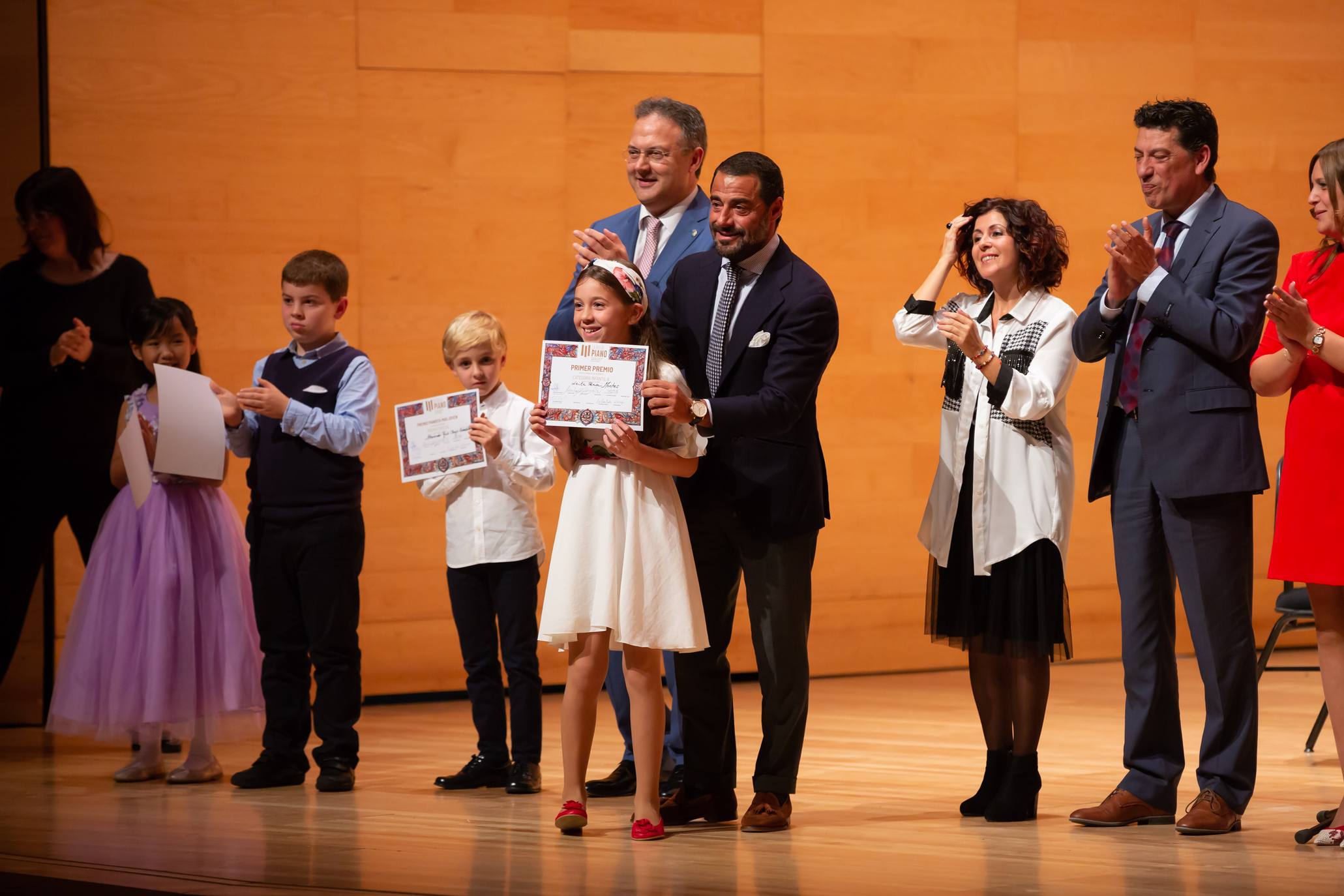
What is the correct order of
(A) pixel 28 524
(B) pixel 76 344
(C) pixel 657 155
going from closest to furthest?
(C) pixel 657 155 < (B) pixel 76 344 < (A) pixel 28 524

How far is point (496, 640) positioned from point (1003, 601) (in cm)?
148

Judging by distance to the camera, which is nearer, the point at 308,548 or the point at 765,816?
the point at 765,816

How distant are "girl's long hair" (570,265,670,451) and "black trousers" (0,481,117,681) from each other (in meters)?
2.22

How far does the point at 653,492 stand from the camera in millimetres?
3879

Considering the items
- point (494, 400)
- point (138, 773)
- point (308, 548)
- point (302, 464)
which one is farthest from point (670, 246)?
point (138, 773)

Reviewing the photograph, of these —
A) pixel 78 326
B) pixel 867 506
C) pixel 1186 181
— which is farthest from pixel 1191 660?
pixel 78 326

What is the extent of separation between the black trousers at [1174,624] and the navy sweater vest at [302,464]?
83.9 inches

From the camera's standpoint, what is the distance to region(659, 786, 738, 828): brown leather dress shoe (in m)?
4.09

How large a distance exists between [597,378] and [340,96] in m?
3.05

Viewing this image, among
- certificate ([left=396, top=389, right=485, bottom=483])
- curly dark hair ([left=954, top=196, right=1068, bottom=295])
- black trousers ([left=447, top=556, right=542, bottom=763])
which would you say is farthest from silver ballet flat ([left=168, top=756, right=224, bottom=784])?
curly dark hair ([left=954, top=196, right=1068, bottom=295])

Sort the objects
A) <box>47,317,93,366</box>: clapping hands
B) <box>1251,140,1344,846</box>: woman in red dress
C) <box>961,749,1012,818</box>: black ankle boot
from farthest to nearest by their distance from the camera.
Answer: <box>47,317,93,366</box>: clapping hands < <box>961,749,1012,818</box>: black ankle boot < <box>1251,140,1344,846</box>: woman in red dress

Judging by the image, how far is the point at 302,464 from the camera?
4734 millimetres

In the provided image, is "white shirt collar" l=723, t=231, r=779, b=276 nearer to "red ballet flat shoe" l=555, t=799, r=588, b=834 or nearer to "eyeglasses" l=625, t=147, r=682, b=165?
"eyeglasses" l=625, t=147, r=682, b=165

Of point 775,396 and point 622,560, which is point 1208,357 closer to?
point 775,396
